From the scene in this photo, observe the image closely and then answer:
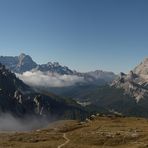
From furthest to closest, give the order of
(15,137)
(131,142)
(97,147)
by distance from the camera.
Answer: (15,137) → (131,142) → (97,147)

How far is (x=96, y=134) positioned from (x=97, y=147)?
31.0 m

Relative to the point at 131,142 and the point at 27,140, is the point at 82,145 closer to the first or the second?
the point at 131,142

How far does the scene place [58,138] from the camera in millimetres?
172500

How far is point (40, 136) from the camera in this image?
183 m

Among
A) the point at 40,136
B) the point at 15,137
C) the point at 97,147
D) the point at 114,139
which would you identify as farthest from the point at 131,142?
the point at 15,137

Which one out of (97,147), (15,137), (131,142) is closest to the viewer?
(97,147)

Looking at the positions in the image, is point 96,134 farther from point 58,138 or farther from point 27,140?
point 27,140

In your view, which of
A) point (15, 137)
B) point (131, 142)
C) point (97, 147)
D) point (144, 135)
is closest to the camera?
point (97, 147)

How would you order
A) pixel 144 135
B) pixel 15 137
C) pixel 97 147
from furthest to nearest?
pixel 15 137
pixel 144 135
pixel 97 147

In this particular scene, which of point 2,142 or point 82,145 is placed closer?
point 82,145

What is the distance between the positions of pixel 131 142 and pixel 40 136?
163 ft

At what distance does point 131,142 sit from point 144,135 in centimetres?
1448

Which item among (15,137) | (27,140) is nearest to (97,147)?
(27,140)

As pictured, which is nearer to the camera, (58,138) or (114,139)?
(114,139)
